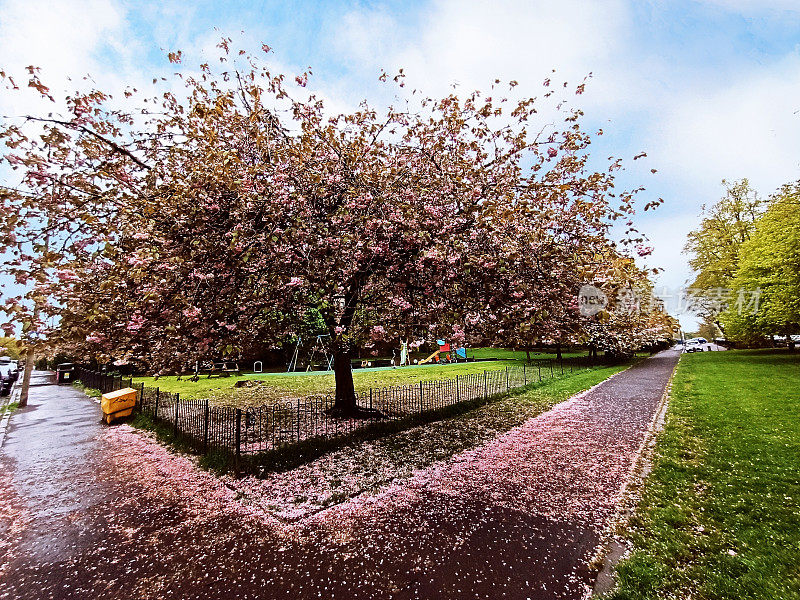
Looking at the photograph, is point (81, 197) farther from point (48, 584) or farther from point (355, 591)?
point (355, 591)

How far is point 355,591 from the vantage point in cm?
394

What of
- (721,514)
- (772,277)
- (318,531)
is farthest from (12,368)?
(772,277)

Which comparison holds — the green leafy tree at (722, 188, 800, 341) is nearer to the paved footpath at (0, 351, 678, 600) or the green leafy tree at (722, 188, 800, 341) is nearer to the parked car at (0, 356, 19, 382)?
the paved footpath at (0, 351, 678, 600)

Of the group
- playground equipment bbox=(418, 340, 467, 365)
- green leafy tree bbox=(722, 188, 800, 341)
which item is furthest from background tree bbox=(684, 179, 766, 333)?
playground equipment bbox=(418, 340, 467, 365)

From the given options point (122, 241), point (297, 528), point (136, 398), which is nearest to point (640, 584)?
point (297, 528)

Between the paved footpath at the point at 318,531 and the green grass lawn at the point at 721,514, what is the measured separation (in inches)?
24.2

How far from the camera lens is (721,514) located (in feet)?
16.8

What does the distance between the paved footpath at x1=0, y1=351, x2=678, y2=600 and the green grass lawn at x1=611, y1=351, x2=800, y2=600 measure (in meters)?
0.61

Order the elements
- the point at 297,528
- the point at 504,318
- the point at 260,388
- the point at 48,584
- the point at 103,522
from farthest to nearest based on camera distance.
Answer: the point at 260,388 < the point at 504,318 < the point at 103,522 < the point at 297,528 < the point at 48,584

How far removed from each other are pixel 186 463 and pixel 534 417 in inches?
389

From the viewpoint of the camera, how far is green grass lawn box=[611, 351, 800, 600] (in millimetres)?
3756

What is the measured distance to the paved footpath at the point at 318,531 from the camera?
162 inches

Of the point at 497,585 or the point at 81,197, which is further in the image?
the point at 81,197

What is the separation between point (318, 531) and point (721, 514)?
556cm
